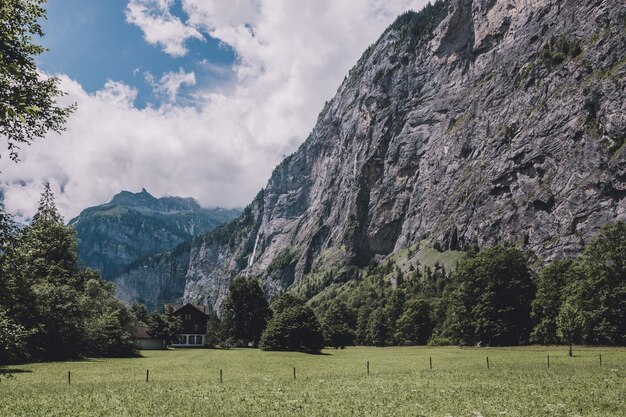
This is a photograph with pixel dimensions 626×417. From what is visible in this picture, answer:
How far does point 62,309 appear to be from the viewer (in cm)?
6291

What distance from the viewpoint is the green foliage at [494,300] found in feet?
305

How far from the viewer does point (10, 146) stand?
2061cm

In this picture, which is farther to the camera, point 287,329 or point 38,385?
point 287,329

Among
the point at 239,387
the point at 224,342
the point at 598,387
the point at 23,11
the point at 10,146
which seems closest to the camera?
the point at 23,11

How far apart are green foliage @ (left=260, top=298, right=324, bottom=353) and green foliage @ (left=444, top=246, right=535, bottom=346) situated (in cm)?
3254

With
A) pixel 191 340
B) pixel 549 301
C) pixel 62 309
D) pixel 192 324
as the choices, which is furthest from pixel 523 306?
pixel 192 324

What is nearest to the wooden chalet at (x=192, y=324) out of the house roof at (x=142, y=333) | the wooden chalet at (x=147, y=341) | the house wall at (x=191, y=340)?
the house wall at (x=191, y=340)

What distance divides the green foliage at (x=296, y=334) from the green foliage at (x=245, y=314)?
3145cm

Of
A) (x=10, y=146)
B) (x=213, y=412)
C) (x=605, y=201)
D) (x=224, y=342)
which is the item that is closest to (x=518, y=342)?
(x=224, y=342)

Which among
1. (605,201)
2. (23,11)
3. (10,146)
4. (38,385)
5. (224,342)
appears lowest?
(224,342)

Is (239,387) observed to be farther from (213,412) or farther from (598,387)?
(598,387)

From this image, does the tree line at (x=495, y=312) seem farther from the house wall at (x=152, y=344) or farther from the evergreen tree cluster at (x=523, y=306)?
the house wall at (x=152, y=344)

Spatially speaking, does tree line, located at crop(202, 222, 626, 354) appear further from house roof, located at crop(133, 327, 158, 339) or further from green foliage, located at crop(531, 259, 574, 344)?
house roof, located at crop(133, 327, 158, 339)

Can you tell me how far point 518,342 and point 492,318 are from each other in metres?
7.01
